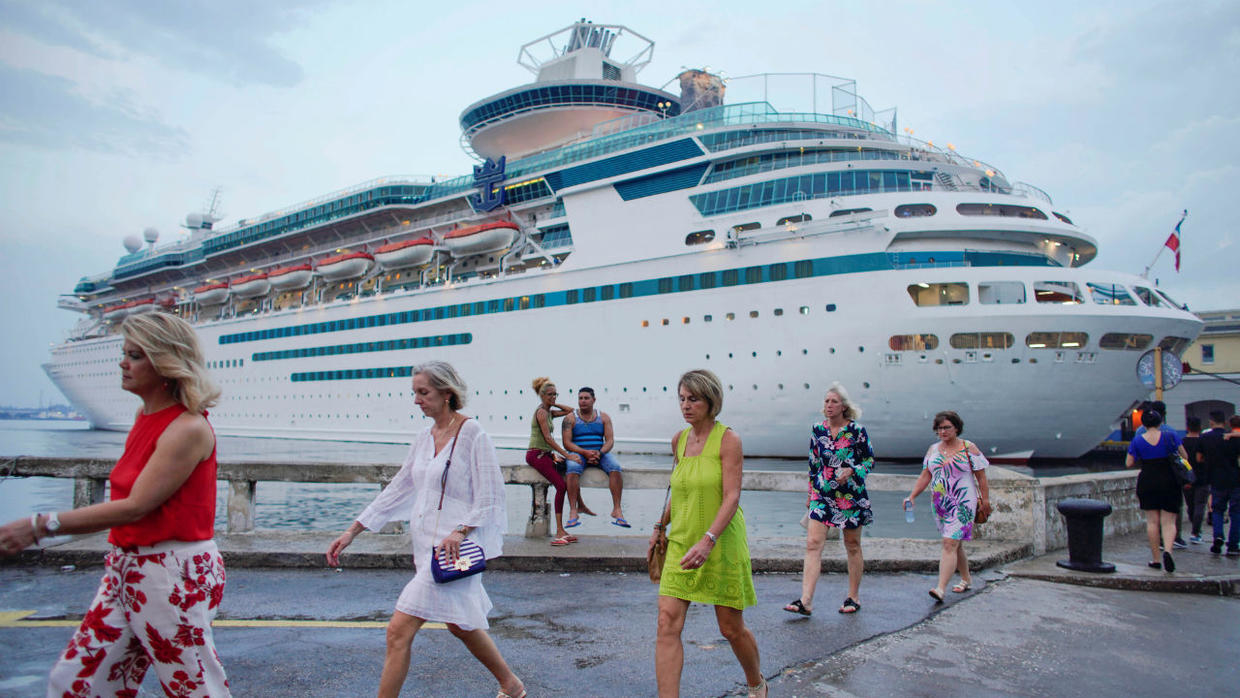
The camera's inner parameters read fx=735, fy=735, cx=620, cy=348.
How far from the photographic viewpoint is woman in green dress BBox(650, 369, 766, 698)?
3246 mm

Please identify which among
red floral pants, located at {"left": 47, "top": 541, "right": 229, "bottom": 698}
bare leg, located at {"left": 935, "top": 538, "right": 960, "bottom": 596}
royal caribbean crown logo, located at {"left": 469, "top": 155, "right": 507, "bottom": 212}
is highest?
royal caribbean crown logo, located at {"left": 469, "top": 155, "right": 507, "bottom": 212}

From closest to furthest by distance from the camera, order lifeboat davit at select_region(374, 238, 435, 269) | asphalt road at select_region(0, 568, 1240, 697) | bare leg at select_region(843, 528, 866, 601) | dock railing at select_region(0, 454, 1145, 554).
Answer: asphalt road at select_region(0, 568, 1240, 697)
bare leg at select_region(843, 528, 866, 601)
dock railing at select_region(0, 454, 1145, 554)
lifeboat davit at select_region(374, 238, 435, 269)

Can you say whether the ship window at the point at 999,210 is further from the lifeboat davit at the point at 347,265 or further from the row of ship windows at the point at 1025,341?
the lifeboat davit at the point at 347,265

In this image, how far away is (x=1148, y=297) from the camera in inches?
817

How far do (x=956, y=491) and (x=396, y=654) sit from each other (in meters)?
4.43

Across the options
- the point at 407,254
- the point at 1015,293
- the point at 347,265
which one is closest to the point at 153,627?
the point at 1015,293

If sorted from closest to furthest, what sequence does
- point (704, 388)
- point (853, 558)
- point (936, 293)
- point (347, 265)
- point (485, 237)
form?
point (704, 388) → point (853, 558) → point (936, 293) → point (485, 237) → point (347, 265)

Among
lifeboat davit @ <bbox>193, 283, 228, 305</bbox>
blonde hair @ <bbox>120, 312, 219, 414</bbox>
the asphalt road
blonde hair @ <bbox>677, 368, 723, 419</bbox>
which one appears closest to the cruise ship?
lifeboat davit @ <bbox>193, 283, 228, 305</bbox>

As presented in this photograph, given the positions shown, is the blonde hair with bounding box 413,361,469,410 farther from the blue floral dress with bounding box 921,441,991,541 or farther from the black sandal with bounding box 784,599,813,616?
the blue floral dress with bounding box 921,441,991,541

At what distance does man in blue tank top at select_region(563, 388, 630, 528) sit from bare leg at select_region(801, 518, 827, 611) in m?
2.37

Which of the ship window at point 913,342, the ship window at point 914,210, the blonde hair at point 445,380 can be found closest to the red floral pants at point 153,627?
the blonde hair at point 445,380

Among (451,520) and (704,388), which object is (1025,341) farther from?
(451,520)

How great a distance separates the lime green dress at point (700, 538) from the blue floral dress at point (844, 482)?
7.06ft

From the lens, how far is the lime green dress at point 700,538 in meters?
3.30
